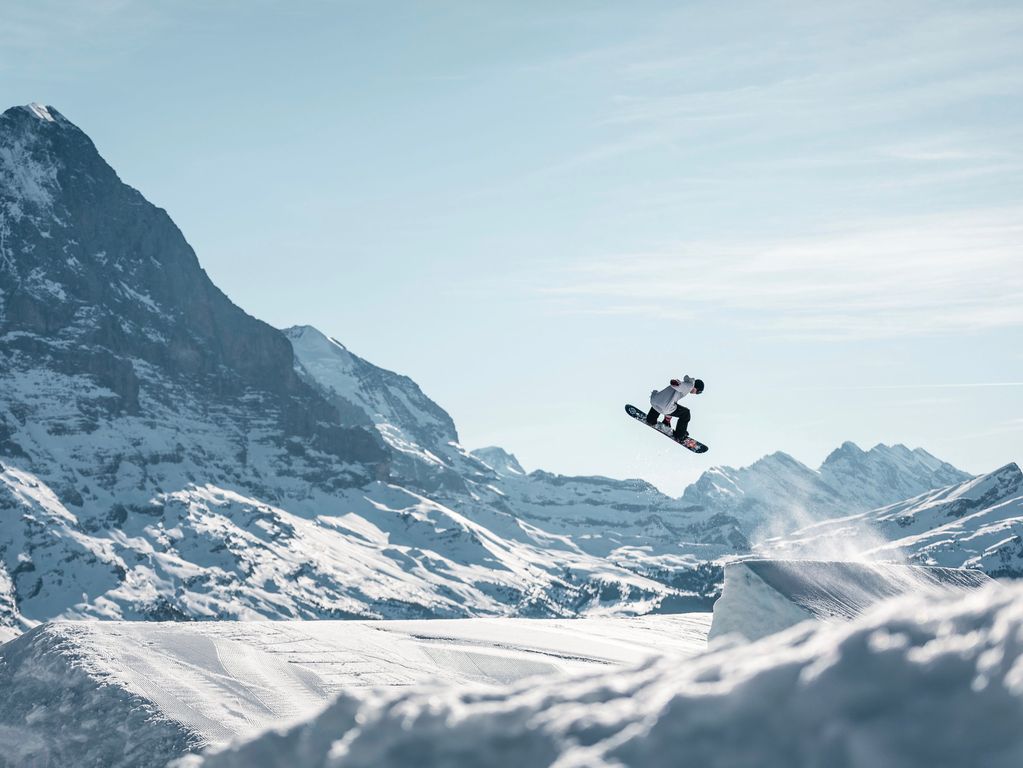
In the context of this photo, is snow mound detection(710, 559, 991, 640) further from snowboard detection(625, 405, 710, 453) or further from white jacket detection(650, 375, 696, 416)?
white jacket detection(650, 375, 696, 416)

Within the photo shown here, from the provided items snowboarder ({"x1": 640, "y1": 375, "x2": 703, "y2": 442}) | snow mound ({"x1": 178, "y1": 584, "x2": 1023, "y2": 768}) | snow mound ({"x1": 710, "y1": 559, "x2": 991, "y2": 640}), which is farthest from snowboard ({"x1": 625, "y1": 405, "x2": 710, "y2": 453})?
snow mound ({"x1": 178, "y1": 584, "x2": 1023, "y2": 768})

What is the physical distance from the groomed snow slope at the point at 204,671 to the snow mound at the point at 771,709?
29.7 meters

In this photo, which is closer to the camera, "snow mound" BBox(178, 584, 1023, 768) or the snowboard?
"snow mound" BBox(178, 584, 1023, 768)

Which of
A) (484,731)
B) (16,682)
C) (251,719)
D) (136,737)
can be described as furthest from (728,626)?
(484,731)

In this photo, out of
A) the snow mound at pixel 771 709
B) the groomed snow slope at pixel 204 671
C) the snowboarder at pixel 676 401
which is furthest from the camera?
the groomed snow slope at pixel 204 671

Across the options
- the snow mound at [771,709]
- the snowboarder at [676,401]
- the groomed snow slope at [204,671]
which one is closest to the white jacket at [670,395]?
the snowboarder at [676,401]

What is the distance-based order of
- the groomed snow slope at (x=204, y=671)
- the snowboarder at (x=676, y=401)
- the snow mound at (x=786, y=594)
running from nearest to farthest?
the snowboarder at (x=676, y=401) → the groomed snow slope at (x=204, y=671) → the snow mound at (x=786, y=594)

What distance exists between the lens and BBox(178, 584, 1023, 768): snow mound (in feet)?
16.9

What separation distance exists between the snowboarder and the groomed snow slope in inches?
572

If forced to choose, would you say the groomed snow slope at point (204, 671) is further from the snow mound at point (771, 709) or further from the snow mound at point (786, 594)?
the snow mound at point (771, 709)

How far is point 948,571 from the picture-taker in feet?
261

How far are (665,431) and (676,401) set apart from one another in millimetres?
2256

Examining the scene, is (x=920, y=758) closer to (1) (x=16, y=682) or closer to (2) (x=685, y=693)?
(2) (x=685, y=693)

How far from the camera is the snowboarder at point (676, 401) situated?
3884 cm
